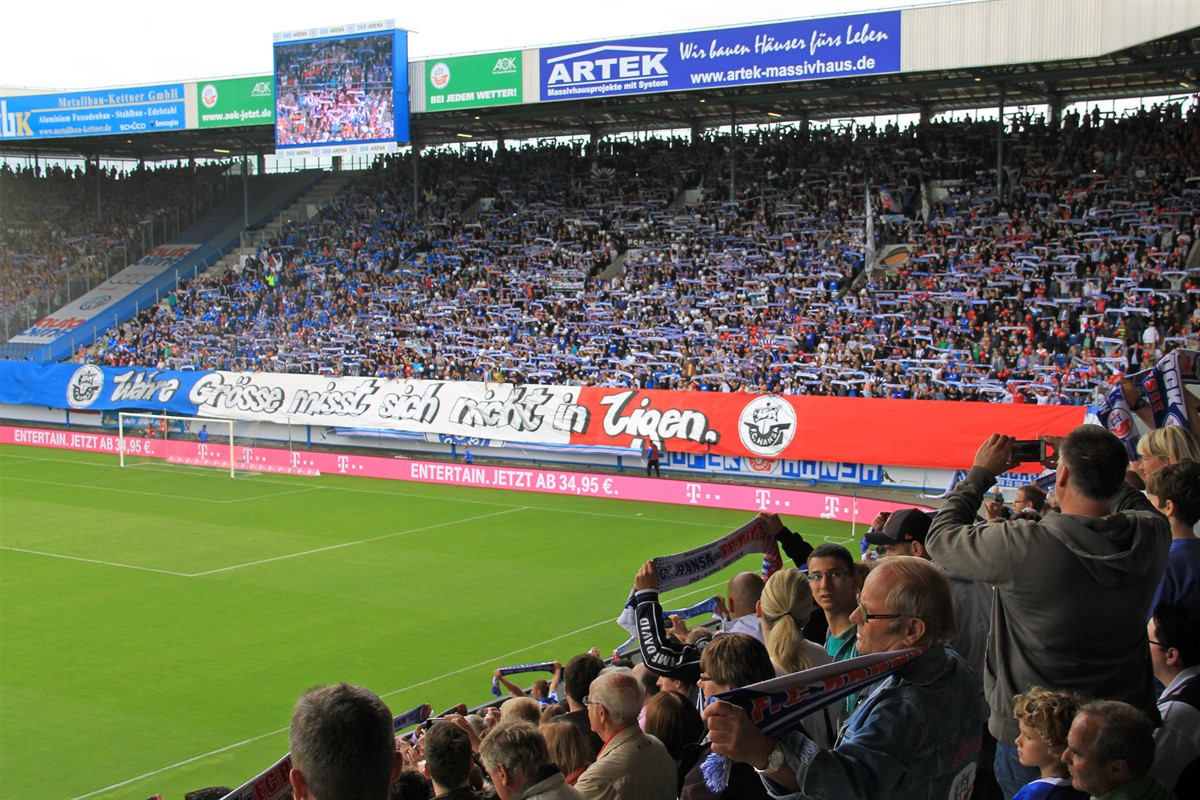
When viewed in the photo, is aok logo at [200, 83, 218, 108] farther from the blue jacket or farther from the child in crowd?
the blue jacket

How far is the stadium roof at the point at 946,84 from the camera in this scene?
28078 mm

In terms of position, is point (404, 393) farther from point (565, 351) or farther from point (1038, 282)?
point (1038, 282)

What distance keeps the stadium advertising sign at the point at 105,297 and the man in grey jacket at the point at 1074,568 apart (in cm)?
4959

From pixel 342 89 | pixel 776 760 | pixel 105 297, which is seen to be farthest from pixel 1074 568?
pixel 105 297

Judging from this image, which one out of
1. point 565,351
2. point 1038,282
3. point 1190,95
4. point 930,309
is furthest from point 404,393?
point 1190,95

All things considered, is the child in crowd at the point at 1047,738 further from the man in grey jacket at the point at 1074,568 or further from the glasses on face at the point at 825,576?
the glasses on face at the point at 825,576

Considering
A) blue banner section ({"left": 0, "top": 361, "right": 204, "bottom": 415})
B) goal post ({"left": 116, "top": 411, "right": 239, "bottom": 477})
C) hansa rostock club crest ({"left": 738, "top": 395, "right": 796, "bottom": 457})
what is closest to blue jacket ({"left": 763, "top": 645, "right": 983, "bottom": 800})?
hansa rostock club crest ({"left": 738, "top": 395, "right": 796, "bottom": 457})

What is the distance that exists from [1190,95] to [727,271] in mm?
15195

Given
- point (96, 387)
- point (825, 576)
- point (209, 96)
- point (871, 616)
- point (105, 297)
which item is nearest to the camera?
point (871, 616)

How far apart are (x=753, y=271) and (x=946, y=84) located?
25.7ft

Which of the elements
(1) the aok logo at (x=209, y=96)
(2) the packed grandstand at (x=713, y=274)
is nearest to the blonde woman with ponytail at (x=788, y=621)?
(2) the packed grandstand at (x=713, y=274)

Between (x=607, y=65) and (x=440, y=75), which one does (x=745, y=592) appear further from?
(x=440, y=75)

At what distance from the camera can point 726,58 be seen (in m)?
33.7

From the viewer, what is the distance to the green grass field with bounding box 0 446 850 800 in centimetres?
1346
